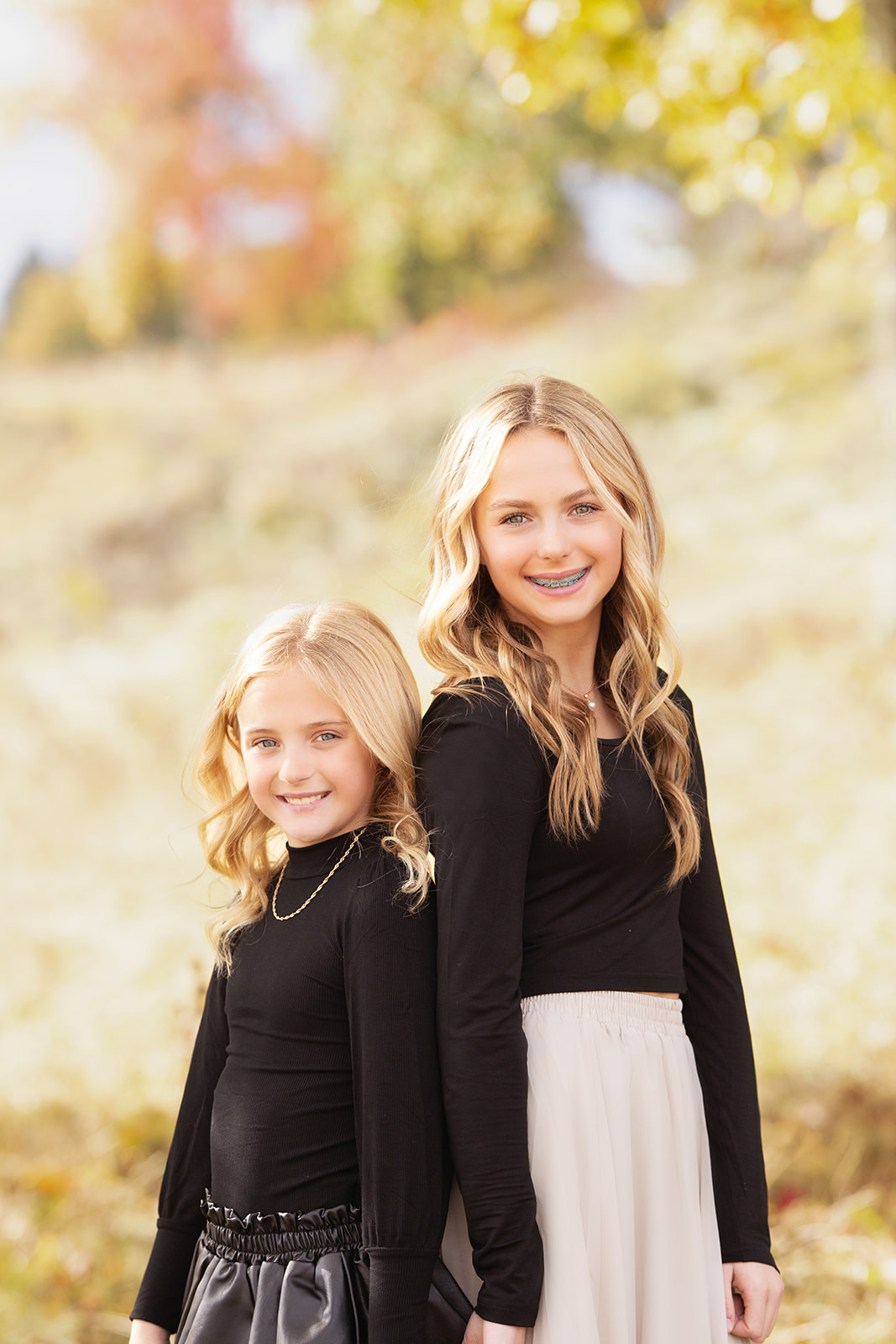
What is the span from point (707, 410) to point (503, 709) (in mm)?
7794

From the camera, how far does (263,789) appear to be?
5.55ft

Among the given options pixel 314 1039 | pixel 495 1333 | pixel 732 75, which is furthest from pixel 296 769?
pixel 732 75

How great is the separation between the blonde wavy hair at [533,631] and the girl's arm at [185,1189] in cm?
61

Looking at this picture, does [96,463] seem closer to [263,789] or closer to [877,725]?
[877,725]

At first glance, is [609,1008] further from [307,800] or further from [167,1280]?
[167,1280]

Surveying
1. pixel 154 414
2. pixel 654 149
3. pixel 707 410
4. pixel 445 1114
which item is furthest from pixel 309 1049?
pixel 654 149

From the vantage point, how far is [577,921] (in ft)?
5.21

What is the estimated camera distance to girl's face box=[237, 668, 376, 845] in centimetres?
167

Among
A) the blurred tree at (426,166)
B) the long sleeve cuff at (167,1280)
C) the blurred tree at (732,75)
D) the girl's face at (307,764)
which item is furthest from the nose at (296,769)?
the blurred tree at (426,166)

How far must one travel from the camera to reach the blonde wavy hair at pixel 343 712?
164cm

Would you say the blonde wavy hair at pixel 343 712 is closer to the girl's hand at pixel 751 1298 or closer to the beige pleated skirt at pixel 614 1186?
the beige pleated skirt at pixel 614 1186

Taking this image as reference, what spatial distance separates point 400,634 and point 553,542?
13.7 ft

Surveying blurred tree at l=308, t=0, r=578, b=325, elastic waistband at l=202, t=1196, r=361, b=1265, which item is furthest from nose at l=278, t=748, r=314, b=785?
blurred tree at l=308, t=0, r=578, b=325

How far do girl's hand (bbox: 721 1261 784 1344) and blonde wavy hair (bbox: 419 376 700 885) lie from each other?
533 mm
